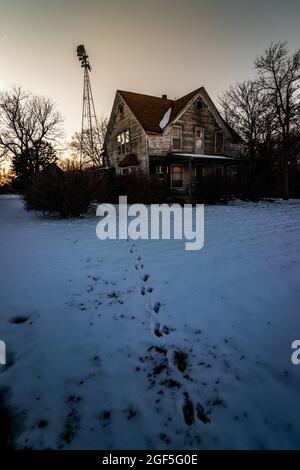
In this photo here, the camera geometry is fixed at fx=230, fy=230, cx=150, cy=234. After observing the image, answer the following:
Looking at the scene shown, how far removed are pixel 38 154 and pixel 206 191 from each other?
25983 mm

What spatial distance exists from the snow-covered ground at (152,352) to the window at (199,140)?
17.1 m

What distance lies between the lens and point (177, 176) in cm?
1914

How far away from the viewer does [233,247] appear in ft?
17.4

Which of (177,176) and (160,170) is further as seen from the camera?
(177,176)

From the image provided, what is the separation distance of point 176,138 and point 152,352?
18.8 m

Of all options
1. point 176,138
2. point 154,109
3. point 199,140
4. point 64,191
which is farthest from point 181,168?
point 64,191

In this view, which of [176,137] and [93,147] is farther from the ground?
[93,147]

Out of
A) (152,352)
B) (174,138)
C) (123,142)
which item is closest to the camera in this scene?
(152,352)

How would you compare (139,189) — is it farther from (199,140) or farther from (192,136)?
(199,140)

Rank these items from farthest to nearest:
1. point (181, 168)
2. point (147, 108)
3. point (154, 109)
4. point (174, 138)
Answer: point (154, 109) → point (147, 108) → point (181, 168) → point (174, 138)

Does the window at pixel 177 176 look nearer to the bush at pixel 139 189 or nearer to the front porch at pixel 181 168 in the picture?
the front porch at pixel 181 168

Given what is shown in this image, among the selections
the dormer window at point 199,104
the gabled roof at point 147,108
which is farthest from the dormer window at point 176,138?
the dormer window at point 199,104

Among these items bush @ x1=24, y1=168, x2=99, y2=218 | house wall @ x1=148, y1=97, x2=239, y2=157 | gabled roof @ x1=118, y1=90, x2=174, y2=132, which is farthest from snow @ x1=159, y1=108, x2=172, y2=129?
bush @ x1=24, y1=168, x2=99, y2=218

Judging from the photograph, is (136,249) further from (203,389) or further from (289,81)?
(289,81)
